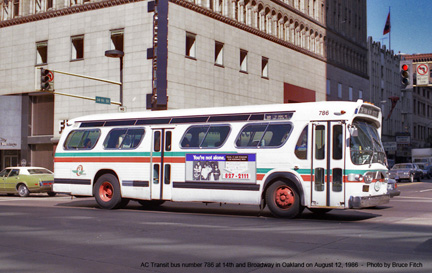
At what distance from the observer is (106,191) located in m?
17.5

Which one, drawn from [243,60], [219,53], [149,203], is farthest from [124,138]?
[243,60]

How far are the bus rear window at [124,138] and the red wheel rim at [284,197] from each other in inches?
189

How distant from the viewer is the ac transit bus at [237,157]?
13.6 metres

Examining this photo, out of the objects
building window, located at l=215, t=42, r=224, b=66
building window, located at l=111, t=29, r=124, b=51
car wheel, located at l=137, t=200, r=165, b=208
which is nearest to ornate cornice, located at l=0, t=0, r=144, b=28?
building window, located at l=111, t=29, r=124, b=51

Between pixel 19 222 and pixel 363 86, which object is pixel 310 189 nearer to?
pixel 19 222

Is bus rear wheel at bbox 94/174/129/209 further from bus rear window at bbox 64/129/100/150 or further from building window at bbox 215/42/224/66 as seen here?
building window at bbox 215/42/224/66

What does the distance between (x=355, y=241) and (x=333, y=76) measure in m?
53.4

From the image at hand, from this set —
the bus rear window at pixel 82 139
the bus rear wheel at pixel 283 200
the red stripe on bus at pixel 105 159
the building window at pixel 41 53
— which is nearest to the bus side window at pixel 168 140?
the red stripe on bus at pixel 105 159

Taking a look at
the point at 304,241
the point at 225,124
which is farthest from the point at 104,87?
the point at 304,241

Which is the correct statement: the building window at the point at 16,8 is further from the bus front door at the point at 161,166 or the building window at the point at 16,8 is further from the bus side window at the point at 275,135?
the bus side window at the point at 275,135

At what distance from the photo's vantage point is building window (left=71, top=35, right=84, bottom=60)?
40875 millimetres

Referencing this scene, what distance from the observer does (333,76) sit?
Result: 61.5 meters

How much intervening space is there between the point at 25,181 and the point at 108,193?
10.4 m

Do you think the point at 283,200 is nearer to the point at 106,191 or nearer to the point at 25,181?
the point at 106,191
